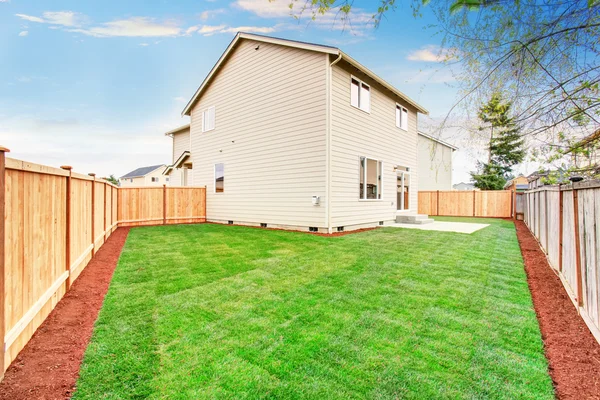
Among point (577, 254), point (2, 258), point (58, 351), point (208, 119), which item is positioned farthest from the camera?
point (208, 119)

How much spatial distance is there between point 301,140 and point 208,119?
6.17m

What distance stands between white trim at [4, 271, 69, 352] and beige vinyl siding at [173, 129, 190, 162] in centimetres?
1552

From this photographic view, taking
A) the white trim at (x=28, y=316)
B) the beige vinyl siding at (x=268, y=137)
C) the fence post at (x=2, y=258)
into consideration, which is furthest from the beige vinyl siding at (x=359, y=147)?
the fence post at (x=2, y=258)

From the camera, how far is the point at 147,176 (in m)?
40.0

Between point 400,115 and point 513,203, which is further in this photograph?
point 513,203

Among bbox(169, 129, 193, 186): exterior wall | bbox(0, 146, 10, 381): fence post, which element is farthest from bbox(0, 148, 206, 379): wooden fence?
bbox(169, 129, 193, 186): exterior wall

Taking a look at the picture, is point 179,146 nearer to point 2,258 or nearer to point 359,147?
point 359,147

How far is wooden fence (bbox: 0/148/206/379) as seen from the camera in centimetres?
218

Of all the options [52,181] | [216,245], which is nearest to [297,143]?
[216,245]

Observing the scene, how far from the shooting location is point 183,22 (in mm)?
10422

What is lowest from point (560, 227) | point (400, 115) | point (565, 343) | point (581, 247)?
point (565, 343)

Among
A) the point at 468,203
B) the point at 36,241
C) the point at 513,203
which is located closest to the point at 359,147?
the point at 36,241

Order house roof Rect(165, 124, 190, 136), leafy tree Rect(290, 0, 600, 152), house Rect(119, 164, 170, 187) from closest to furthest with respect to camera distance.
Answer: leafy tree Rect(290, 0, 600, 152) → house roof Rect(165, 124, 190, 136) → house Rect(119, 164, 170, 187)

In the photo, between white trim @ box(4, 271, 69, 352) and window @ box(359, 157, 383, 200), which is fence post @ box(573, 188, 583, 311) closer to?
white trim @ box(4, 271, 69, 352)
